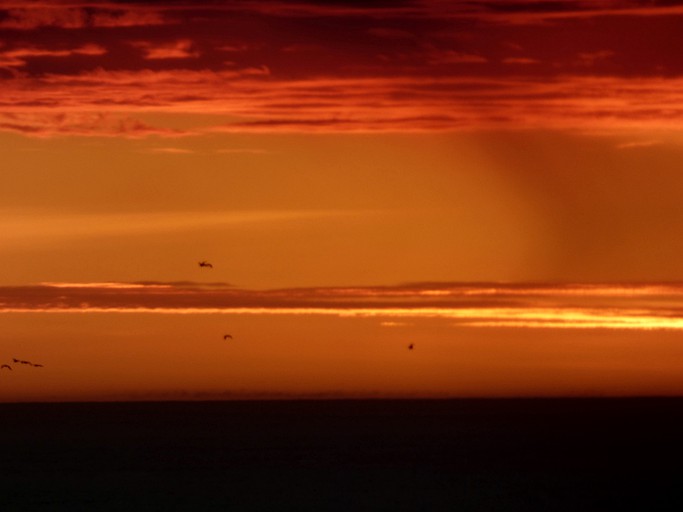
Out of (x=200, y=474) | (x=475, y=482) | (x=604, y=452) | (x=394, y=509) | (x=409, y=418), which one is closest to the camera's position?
(x=394, y=509)

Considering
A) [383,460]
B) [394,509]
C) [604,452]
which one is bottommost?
[394,509]

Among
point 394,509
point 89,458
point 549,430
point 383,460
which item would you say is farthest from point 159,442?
point 394,509

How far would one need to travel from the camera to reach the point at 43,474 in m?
102

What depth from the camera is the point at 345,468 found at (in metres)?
103

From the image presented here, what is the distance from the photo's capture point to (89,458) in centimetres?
11662

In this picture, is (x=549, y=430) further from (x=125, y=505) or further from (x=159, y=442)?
(x=125, y=505)

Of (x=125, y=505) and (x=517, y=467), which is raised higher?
(x=517, y=467)

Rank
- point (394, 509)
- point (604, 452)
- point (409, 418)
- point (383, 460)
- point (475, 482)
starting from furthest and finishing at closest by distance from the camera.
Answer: point (409, 418) → point (604, 452) → point (383, 460) → point (475, 482) → point (394, 509)

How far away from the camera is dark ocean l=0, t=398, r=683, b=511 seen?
8212 centimetres

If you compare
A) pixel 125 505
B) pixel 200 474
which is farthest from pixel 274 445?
pixel 125 505

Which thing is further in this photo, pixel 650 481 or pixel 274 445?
pixel 274 445

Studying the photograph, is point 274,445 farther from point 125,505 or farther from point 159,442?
point 125,505

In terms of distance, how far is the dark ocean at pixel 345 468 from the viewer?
82.1 metres

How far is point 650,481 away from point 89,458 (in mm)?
42001
